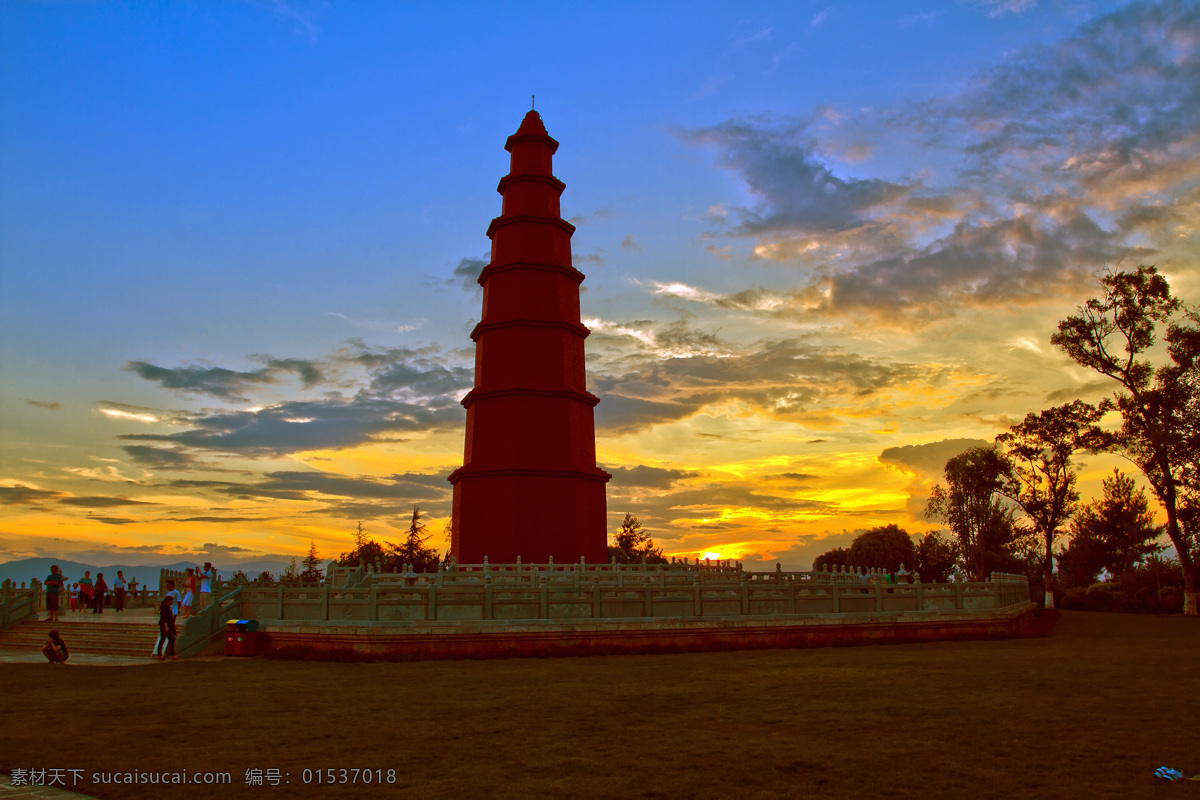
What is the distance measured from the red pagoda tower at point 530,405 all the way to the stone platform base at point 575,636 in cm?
1021

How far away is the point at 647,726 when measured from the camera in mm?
10531

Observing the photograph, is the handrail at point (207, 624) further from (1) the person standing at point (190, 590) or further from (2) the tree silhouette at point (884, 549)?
(2) the tree silhouette at point (884, 549)

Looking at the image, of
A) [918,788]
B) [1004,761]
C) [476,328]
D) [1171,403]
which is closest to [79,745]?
[918,788]

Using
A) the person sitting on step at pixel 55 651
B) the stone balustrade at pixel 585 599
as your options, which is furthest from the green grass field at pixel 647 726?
the stone balustrade at pixel 585 599

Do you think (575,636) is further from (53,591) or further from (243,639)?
(53,591)

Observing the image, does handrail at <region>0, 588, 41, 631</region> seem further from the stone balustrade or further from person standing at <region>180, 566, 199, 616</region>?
the stone balustrade

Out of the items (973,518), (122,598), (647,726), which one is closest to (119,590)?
(122,598)

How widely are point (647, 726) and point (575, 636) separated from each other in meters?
9.00

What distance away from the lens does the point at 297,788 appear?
308 inches

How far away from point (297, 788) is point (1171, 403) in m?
41.6

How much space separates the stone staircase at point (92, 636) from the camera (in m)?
21.4

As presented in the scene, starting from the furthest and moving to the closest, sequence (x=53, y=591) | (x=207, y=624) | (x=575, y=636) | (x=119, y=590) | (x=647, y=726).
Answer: (x=119, y=590) → (x=53, y=591) → (x=207, y=624) → (x=575, y=636) → (x=647, y=726)

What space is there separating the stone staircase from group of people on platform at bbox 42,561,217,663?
503mm

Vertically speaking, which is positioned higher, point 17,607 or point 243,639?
point 17,607
